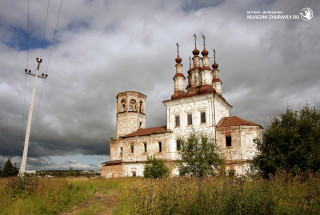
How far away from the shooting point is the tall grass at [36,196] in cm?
864

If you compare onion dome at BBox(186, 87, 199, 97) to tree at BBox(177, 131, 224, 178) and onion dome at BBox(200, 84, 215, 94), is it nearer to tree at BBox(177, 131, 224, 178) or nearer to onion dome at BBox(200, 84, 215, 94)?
onion dome at BBox(200, 84, 215, 94)

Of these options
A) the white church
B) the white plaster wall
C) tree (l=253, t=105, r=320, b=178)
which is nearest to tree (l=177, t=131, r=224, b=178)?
tree (l=253, t=105, r=320, b=178)

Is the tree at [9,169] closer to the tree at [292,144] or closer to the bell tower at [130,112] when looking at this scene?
the bell tower at [130,112]

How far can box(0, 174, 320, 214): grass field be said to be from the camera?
5883 millimetres

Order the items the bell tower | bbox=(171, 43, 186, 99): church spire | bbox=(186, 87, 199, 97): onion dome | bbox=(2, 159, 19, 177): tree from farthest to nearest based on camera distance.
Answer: bbox=(2, 159, 19, 177): tree
the bell tower
bbox=(171, 43, 186, 99): church spire
bbox=(186, 87, 199, 97): onion dome

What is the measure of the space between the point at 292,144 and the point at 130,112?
989 inches

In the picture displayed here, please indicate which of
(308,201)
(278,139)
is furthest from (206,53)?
(308,201)

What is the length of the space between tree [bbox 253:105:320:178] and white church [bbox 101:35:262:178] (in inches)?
348

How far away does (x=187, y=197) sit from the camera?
A: 6883mm

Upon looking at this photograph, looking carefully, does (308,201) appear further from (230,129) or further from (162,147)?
(162,147)

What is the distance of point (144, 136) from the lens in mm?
28328

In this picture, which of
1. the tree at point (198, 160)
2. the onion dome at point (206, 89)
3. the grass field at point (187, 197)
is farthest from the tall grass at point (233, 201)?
the onion dome at point (206, 89)

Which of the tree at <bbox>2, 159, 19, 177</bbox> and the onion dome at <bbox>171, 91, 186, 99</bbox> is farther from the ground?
the onion dome at <bbox>171, 91, 186, 99</bbox>

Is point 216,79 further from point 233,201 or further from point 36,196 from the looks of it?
point 233,201
